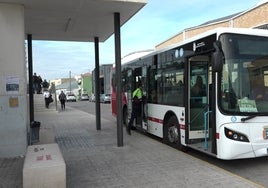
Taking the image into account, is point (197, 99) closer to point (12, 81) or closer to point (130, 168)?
point (130, 168)

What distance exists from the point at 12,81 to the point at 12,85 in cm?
10

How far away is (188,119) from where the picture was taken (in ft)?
28.5

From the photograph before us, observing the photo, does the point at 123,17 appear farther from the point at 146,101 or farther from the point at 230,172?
the point at 230,172

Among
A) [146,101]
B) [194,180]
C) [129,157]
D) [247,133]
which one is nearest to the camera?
[194,180]

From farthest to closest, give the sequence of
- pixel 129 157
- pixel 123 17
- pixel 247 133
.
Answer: pixel 123 17, pixel 129 157, pixel 247 133

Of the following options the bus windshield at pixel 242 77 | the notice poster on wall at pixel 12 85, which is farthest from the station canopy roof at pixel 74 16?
the bus windshield at pixel 242 77

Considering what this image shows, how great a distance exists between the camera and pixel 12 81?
8.77 metres

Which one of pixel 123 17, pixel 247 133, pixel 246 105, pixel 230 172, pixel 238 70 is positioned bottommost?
pixel 230 172

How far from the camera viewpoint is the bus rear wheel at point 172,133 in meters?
9.38

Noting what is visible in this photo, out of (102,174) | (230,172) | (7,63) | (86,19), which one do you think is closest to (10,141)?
(7,63)

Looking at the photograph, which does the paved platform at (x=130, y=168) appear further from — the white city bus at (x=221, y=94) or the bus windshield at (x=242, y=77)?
the bus windshield at (x=242, y=77)

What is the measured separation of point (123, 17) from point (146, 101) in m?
3.03

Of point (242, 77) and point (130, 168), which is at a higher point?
point (242, 77)

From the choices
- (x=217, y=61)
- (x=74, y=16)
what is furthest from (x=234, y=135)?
(x=74, y=16)
